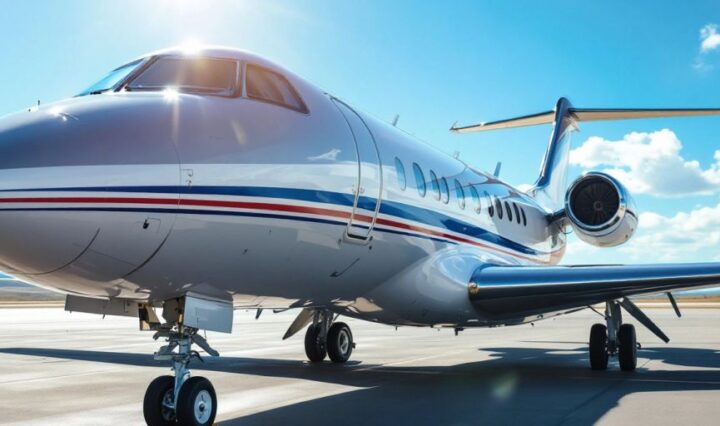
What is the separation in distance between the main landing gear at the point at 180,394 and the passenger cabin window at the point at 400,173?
3.06 meters

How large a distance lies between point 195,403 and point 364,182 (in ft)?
8.78

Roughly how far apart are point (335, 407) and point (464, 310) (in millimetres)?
2782

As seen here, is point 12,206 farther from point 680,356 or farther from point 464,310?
point 680,356

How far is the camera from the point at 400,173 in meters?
7.96

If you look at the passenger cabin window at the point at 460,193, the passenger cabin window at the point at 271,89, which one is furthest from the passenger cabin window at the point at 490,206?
the passenger cabin window at the point at 271,89

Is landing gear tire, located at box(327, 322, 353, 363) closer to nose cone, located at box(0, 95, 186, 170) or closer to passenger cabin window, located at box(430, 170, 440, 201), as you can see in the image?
passenger cabin window, located at box(430, 170, 440, 201)

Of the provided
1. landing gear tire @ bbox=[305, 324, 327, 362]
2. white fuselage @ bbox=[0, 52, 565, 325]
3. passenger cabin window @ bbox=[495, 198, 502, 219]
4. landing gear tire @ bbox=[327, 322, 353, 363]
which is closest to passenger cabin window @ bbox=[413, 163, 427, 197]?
white fuselage @ bbox=[0, 52, 565, 325]

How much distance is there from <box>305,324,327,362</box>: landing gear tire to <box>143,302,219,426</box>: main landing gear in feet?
21.6

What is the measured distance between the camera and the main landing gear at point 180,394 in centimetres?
539

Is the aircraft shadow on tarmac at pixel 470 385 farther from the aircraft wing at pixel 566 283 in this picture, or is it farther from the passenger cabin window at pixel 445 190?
the passenger cabin window at pixel 445 190

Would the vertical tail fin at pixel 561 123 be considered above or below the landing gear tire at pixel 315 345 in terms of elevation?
above

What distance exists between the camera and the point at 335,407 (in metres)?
7.25

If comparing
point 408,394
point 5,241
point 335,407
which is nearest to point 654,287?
point 408,394

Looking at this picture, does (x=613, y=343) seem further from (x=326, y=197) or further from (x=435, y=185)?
(x=326, y=197)
